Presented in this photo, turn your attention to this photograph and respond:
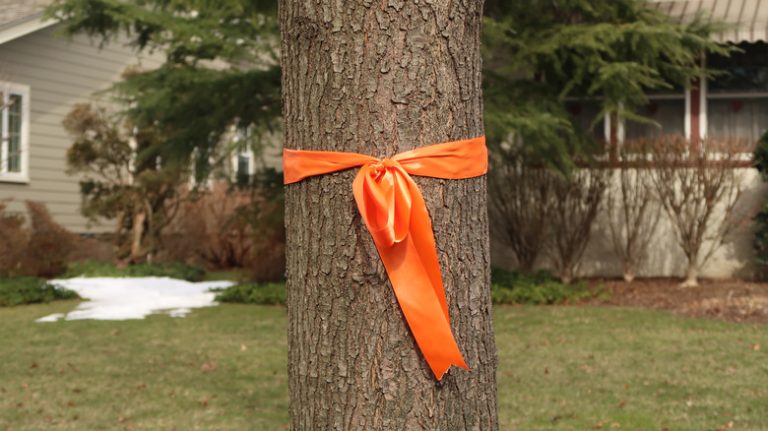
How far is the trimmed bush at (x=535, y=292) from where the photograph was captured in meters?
10.1

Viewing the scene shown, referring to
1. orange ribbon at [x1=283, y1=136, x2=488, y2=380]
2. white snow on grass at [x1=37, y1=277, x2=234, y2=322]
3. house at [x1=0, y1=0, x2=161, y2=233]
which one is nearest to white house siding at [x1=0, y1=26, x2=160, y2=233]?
house at [x1=0, y1=0, x2=161, y2=233]

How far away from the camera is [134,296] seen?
1130 centimetres

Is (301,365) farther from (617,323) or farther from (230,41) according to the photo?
(230,41)

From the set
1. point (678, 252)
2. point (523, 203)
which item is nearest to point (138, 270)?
point (523, 203)

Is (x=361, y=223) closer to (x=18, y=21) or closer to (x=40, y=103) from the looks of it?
(x=18, y=21)

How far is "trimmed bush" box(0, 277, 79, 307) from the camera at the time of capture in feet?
34.6

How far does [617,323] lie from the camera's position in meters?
8.34

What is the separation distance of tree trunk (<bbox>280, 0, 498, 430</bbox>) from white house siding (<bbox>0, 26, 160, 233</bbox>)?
1221 cm

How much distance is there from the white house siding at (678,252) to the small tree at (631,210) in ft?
0.54

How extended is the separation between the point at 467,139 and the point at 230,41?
8.28 metres

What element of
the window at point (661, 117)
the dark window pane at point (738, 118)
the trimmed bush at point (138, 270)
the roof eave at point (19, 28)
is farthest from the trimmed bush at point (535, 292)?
the roof eave at point (19, 28)

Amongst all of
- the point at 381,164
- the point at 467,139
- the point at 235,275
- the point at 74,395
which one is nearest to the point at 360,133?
the point at 381,164

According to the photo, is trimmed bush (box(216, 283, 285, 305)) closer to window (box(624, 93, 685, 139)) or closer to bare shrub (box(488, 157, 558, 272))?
bare shrub (box(488, 157, 558, 272))

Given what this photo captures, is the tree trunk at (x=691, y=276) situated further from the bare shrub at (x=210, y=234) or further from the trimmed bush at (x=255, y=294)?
the bare shrub at (x=210, y=234)
